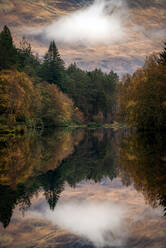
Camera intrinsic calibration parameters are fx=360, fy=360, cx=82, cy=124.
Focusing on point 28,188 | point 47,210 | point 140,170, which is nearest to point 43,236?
point 47,210

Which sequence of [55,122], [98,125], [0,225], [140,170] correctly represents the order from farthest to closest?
[98,125]
[55,122]
[140,170]
[0,225]

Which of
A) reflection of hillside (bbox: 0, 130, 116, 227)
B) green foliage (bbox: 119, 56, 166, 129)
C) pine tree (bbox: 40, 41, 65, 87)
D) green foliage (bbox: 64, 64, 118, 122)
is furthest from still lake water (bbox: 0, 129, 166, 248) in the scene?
green foliage (bbox: 64, 64, 118, 122)

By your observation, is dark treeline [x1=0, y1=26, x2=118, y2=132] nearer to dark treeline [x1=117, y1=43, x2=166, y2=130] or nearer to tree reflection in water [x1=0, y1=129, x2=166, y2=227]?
dark treeline [x1=117, y1=43, x2=166, y2=130]

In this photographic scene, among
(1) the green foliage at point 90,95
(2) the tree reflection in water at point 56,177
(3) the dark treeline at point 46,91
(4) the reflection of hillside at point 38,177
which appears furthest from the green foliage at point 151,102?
(1) the green foliage at point 90,95

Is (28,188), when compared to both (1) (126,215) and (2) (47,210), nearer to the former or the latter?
(2) (47,210)

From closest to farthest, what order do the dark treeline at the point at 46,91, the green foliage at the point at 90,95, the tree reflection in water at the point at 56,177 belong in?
1. the tree reflection in water at the point at 56,177
2. the dark treeline at the point at 46,91
3. the green foliage at the point at 90,95

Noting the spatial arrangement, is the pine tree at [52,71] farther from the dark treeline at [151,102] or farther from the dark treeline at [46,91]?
the dark treeline at [151,102]

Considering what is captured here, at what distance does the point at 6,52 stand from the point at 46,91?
2244cm

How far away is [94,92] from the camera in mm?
144500

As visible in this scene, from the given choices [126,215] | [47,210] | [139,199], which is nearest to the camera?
[126,215]

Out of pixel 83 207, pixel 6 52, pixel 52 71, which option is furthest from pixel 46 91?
pixel 83 207

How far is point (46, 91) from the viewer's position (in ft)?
314

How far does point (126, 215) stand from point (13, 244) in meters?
3.54

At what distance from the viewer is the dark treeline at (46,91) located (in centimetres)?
5888
